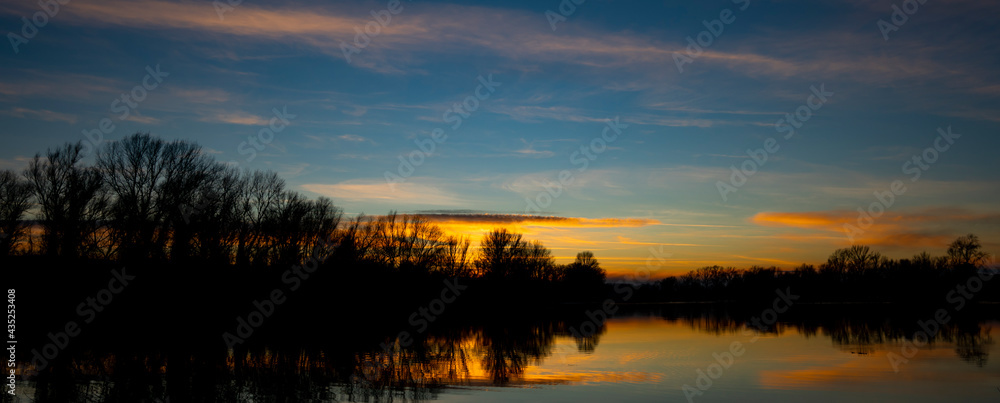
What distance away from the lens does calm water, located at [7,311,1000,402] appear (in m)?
17.6

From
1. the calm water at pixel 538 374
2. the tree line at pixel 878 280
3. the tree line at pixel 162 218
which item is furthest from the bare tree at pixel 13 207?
the tree line at pixel 878 280

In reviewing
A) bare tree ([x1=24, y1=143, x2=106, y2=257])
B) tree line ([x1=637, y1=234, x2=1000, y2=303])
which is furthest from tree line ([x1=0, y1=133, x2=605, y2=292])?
tree line ([x1=637, y1=234, x2=1000, y2=303])

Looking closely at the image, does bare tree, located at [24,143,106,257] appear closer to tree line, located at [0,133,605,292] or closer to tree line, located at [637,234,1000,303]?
tree line, located at [0,133,605,292]

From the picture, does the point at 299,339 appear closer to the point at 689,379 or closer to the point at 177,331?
the point at 177,331

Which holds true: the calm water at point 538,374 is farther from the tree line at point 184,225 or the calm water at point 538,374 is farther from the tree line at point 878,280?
the tree line at point 878,280

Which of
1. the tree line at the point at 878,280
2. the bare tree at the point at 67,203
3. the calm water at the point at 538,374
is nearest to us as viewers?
the calm water at the point at 538,374

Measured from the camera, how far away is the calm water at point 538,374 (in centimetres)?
1761

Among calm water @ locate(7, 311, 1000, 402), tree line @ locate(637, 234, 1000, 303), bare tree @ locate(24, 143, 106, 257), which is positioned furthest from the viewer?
tree line @ locate(637, 234, 1000, 303)

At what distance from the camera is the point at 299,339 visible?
116 feet

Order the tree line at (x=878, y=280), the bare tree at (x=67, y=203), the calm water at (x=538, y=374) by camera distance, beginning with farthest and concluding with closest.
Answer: the tree line at (x=878, y=280), the bare tree at (x=67, y=203), the calm water at (x=538, y=374)

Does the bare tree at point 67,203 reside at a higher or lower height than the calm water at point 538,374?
higher

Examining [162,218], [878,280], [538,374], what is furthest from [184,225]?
[878,280]

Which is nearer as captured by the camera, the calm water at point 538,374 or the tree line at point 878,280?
the calm water at point 538,374

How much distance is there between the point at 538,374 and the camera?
22594mm
